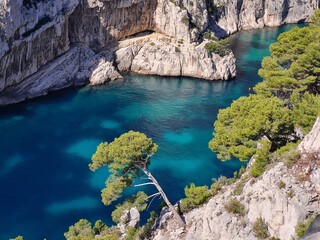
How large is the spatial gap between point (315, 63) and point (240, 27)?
61.9 meters

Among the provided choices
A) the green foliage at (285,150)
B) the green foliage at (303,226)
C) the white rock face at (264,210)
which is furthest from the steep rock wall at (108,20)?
the green foliage at (303,226)

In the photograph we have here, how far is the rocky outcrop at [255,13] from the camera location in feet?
260

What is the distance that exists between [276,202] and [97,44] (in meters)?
48.9

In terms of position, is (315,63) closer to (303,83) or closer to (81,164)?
(303,83)

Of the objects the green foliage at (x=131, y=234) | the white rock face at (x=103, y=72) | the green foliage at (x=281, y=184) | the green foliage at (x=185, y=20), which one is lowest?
the green foliage at (x=131, y=234)

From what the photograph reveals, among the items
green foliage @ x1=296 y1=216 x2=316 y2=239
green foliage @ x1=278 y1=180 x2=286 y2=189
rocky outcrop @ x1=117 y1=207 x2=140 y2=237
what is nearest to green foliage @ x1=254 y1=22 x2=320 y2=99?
green foliage @ x1=278 y1=180 x2=286 y2=189

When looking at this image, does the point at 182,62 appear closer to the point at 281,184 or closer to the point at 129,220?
the point at 129,220

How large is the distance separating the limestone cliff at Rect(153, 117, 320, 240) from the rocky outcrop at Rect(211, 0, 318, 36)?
61348 mm

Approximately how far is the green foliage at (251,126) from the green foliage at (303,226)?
6784mm

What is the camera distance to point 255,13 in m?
86.9

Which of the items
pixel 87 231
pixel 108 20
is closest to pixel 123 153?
pixel 87 231

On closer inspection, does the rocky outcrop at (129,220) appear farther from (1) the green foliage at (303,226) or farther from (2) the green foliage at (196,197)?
(1) the green foliage at (303,226)

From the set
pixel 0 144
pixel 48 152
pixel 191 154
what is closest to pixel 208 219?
pixel 191 154

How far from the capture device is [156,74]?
62156mm
